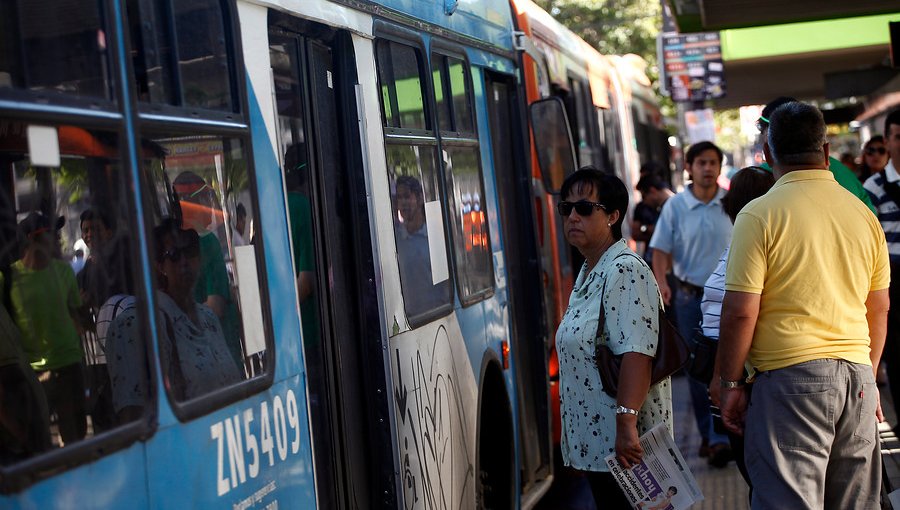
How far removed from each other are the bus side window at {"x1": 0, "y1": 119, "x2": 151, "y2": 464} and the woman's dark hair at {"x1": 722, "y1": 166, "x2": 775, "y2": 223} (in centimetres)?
317

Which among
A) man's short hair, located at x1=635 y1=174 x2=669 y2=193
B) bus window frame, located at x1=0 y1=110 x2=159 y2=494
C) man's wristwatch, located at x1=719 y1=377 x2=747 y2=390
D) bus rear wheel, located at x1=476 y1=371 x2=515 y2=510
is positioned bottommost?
bus rear wheel, located at x1=476 y1=371 x2=515 y2=510

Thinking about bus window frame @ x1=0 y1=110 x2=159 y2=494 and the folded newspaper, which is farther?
the folded newspaper

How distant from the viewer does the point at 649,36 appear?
33.2 metres

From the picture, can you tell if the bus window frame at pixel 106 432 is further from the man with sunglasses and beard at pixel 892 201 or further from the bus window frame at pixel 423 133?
the man with sunglasses and beard at pixel 892 201

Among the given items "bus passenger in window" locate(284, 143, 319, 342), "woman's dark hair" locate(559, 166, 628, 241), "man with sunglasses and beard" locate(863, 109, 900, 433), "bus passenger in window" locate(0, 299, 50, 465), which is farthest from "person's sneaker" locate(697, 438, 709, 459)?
"bus passenger in window" locate(0, 299, 50, 465)

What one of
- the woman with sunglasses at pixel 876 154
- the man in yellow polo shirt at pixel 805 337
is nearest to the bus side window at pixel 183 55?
the man in yellow polo shirt at pixel 805 337

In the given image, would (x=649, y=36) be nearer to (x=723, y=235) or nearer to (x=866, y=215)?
(x=723, y=235)

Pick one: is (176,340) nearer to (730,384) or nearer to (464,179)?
→ (730,384)

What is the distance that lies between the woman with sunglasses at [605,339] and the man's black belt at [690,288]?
3.57m

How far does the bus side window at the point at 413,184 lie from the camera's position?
197 inches

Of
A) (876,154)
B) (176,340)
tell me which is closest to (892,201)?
(876,154)

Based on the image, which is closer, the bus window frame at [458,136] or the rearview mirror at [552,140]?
the bus window frame at [458,136]

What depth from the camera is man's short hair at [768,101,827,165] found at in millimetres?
4488

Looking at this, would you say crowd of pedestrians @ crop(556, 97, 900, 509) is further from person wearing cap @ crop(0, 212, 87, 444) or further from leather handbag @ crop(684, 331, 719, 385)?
person wearing cap @ crop(0, 212, 87, 444)
